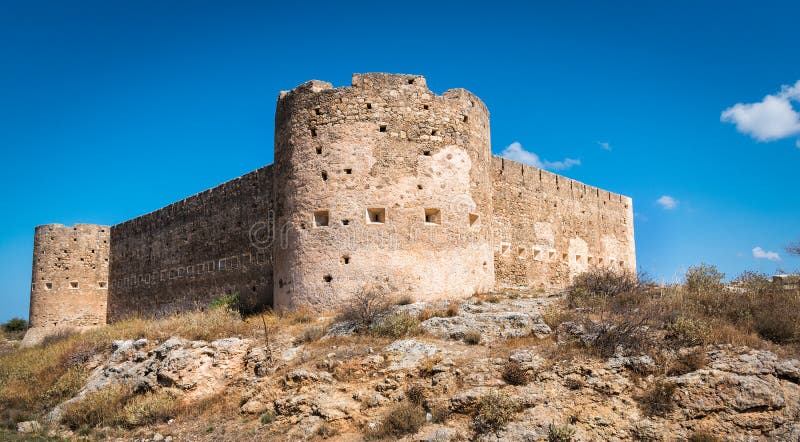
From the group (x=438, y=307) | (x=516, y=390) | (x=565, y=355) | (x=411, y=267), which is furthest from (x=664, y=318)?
(x=411, y=267)

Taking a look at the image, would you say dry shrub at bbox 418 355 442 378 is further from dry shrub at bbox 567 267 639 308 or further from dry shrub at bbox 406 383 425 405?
dry shrub at bbox 567 267 639 308

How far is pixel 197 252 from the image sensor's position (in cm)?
1870

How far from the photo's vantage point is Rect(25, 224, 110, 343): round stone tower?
73.6 feet

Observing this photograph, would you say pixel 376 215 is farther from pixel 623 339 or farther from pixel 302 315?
pixel 623 339

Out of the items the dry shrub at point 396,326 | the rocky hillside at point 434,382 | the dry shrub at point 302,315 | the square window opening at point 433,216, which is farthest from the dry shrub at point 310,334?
the square window opening at point 433,216

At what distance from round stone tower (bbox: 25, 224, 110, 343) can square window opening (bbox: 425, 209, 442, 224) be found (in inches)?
600

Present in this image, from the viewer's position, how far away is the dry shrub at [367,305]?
10719 millimetres

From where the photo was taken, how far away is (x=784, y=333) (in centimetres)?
867

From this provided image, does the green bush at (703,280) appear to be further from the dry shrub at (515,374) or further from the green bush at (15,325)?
the green bush at (15,325)

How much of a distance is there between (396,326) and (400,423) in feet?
8.16

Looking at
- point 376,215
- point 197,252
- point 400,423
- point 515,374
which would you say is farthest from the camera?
point 197,252

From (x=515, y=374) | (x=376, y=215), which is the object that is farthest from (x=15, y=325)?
(x=515, y=374)

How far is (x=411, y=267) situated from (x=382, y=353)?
9.95ft

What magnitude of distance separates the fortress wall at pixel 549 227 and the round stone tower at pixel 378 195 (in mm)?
3268
